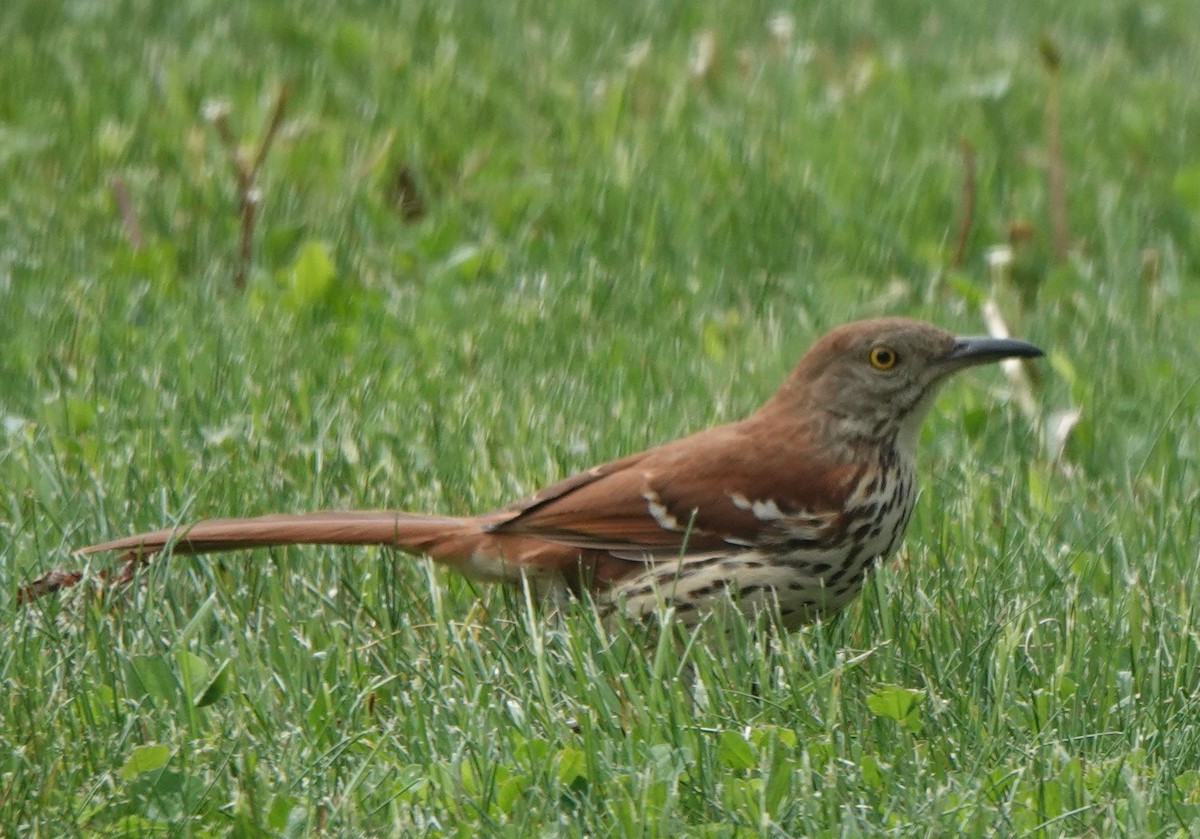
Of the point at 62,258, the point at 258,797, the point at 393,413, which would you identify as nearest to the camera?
the point at 258,797

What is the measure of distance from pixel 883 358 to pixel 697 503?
1.81 feet

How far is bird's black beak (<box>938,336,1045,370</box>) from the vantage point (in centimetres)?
400

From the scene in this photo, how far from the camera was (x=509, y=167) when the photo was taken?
21.4 feet

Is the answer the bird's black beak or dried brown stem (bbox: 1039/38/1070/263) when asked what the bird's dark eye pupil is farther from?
dried brown stem (bbox: 1039/38/1070/263)

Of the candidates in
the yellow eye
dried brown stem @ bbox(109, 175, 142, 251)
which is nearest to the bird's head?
the yellow eye

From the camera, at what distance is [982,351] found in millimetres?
4031

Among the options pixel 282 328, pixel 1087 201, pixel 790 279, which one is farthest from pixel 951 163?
pixel 282 328

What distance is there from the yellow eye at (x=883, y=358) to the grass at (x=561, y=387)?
14.1 inches

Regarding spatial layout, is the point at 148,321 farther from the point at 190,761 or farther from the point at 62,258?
the point at 190,761

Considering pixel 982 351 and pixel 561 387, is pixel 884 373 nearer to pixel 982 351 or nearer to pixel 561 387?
pixel 982 351

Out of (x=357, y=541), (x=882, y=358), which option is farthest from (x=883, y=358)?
(x=357, y=541)

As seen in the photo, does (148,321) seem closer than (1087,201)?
Yes

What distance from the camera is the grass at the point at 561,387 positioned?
9.95ft

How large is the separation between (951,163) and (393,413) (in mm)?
2567
